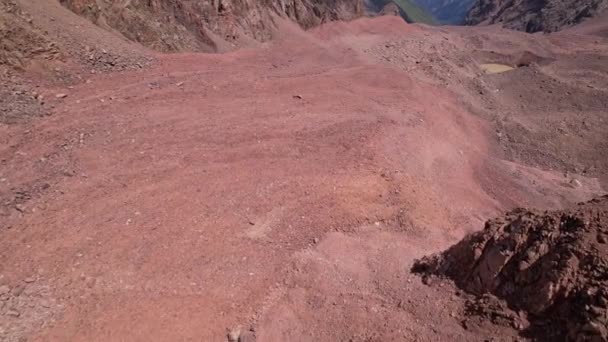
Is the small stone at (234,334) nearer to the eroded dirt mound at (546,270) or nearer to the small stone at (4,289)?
the eroded dirt mound at (546,270)

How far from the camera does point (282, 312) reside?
518 centimetres

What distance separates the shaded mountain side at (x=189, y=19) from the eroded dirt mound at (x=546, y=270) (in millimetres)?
10592

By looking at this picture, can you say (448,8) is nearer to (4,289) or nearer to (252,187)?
(252,187)

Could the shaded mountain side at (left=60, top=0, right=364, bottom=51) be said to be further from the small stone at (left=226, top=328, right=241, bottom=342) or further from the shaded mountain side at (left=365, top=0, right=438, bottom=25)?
the shaded mountain side at (left=365, top=0, right=438, bottom=25)

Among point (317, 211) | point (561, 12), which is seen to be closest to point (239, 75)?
point (317, 211)

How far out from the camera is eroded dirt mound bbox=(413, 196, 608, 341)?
12.8 feet

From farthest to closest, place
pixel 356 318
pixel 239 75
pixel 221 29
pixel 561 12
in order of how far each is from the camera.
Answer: pixel 561 12 < pixel 221 29 < pixel 239 75 < pixel 356 318

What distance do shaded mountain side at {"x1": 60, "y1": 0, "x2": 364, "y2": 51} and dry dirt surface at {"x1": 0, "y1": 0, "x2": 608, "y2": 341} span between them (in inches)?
34.8

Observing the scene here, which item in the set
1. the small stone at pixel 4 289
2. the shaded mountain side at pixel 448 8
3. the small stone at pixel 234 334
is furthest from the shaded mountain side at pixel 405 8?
the small stone at pixel 4 289

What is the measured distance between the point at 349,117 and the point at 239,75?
3.41m

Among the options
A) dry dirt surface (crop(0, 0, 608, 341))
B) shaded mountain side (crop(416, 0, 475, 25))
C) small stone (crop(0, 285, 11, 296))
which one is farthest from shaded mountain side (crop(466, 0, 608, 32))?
small stone (crop(0, 285, 11, 296))

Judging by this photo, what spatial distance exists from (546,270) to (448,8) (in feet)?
260

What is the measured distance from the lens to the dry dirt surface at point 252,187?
507 cm

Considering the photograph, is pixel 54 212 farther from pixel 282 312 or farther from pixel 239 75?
pixel 239 75
